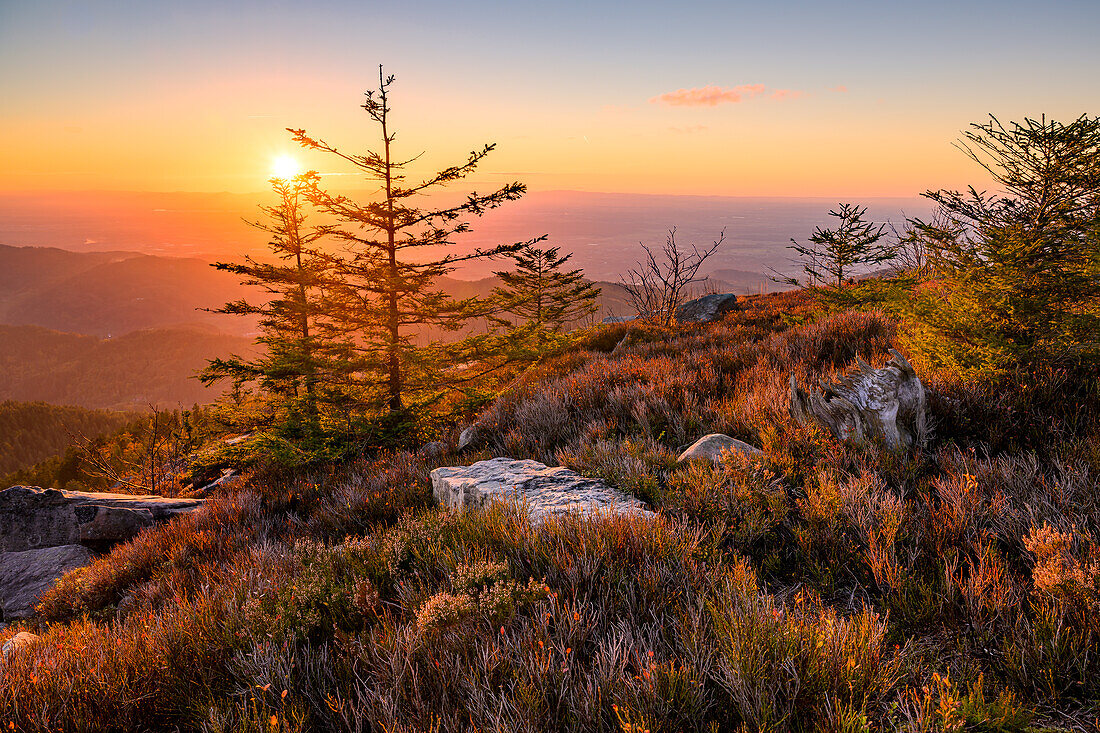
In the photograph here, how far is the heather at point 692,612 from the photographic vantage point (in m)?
1.74

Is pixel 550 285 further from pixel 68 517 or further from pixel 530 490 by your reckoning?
pixel 530 490

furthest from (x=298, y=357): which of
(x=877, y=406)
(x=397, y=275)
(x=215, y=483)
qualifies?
(x=877, y=406)

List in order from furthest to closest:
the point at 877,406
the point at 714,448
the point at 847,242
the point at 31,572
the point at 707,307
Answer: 1. the point at 707,307
2. the point at 847,242
3. the point at 31,572
4. the point at 714,448
5. the point at 877,406

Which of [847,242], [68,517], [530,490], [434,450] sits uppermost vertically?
[847,242]

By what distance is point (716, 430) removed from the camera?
193 inches

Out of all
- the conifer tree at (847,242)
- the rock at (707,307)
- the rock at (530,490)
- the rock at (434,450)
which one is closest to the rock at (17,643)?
the rock at (530,490)

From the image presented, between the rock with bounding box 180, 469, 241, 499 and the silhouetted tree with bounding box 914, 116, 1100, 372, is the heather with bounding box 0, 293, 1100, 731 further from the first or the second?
the rock with bounding box 180, 469, 241, 499

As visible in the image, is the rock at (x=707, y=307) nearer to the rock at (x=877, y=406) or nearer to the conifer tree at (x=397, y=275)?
the conifer tree at (x=397, y=275)

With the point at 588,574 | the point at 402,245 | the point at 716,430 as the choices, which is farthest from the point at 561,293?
the point at 588,574

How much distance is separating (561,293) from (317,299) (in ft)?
69.8

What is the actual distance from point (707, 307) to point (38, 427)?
16833 cm

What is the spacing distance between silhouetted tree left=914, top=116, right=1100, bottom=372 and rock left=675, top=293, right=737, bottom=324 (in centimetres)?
1599

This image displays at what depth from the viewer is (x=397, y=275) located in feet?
33.0

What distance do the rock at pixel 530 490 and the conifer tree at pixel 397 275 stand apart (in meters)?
5.74
